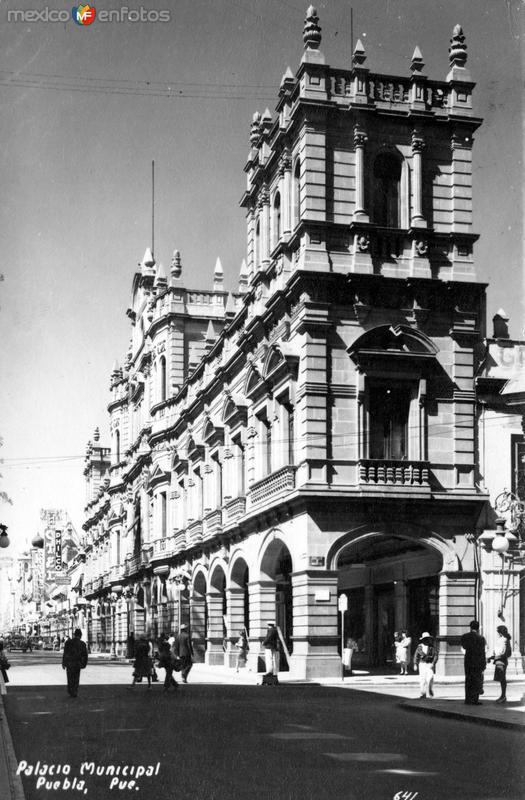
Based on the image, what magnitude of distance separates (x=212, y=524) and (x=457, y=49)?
60.2 feet

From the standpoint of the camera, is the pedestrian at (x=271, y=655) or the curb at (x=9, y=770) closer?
the curb at (x=9, y=770)

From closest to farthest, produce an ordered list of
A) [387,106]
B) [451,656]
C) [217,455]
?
[451,656] → [387,106] → [217,455]

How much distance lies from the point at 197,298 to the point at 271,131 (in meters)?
20.5

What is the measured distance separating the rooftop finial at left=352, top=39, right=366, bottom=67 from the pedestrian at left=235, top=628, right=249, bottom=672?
57.7 ft

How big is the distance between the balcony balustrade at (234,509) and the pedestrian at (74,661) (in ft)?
39.5

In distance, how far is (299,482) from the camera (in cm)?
2994

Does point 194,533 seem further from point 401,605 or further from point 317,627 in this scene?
point 317,627

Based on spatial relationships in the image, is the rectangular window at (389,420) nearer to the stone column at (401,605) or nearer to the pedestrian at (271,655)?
the stone column at (401,605)

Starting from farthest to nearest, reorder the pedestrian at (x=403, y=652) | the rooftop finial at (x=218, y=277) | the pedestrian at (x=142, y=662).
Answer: the rooftop finial at (x=218, y=277), the pedestrian at (x=403, y=652), the pedestrian at (x=142, y=662)

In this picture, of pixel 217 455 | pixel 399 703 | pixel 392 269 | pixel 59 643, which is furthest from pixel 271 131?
pixel 59 643

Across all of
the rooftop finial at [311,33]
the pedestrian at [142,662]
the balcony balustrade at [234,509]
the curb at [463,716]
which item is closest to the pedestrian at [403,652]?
the pedestrian at [142,662]

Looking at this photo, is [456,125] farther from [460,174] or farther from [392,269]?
[392,269]

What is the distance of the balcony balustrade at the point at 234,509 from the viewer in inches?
1428

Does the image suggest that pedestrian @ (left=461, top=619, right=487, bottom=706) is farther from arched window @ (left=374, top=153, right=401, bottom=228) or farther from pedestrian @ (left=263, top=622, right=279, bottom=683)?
arched window @ (left=374, top=153, right=401, bottom=228)
